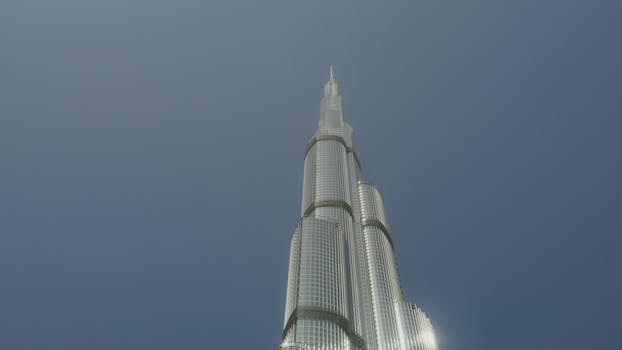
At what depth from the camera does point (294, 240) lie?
623ft

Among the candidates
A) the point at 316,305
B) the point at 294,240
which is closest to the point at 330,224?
the point at 294,240

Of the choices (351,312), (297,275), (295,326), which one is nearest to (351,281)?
(351,312)

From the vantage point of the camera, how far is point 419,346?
18712 cm

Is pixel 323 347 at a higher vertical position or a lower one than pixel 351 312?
lower

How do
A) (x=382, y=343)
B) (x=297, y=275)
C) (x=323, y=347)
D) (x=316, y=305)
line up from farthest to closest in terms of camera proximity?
(x=382, y=343) < (x=297, y=275) < (x=316, y=305) < (x=323, y=347)

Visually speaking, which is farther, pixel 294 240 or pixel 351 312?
pixel 294 240

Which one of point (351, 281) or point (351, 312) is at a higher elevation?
point (351, 281)

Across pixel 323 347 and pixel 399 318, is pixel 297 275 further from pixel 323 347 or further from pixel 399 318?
pixel 399 318

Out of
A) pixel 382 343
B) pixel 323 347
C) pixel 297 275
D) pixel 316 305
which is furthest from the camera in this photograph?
pixel 382 343

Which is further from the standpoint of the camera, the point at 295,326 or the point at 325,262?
the point at 325,262

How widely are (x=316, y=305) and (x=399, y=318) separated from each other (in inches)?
2188

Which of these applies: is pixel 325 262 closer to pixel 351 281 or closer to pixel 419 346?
pixel 351 281

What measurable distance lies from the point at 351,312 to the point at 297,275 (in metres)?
25.3

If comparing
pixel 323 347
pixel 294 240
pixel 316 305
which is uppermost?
pixel 294 240
